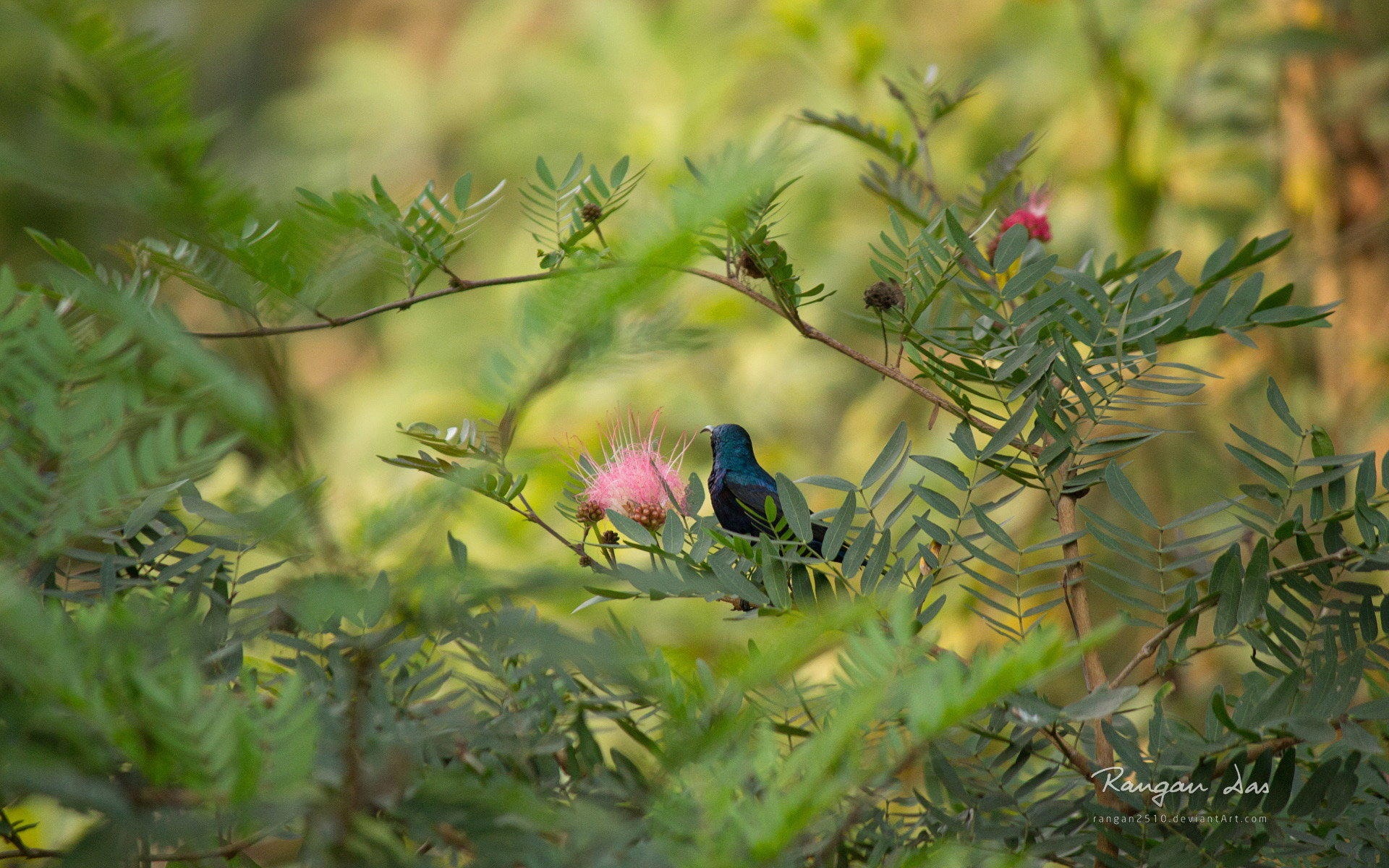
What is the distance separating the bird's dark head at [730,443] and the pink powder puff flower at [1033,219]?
0.69ft

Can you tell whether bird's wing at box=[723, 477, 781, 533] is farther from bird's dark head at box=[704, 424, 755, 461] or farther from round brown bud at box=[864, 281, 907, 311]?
round brown bud at box=[864, 281, 907, 311]

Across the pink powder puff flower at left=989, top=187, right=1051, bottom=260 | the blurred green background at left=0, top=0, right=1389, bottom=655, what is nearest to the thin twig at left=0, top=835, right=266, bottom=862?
the blurred green background at left=0, top=0, right=1389, bottom=655

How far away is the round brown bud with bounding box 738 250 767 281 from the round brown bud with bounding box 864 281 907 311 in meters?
0.06

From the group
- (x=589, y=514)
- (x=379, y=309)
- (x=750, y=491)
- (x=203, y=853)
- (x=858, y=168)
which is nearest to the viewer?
(x=203, y=853)

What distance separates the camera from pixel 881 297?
55cm

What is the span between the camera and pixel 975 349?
1.82 ft

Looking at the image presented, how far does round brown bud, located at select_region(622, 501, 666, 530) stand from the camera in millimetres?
624

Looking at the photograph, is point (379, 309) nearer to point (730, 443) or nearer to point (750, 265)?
point (750, 265)

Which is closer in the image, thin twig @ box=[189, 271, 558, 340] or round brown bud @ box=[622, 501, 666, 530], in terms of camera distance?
thin twig @ box=[189, 271, 558, 340]

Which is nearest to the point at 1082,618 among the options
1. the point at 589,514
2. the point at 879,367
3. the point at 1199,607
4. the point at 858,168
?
the point at 1199,607

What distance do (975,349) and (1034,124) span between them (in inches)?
83.6

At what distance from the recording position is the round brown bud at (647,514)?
62cm

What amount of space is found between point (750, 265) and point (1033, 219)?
0.30 m

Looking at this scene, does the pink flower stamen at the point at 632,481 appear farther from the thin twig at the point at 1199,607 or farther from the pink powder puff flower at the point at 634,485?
the thin twig at the point at 1199,607
